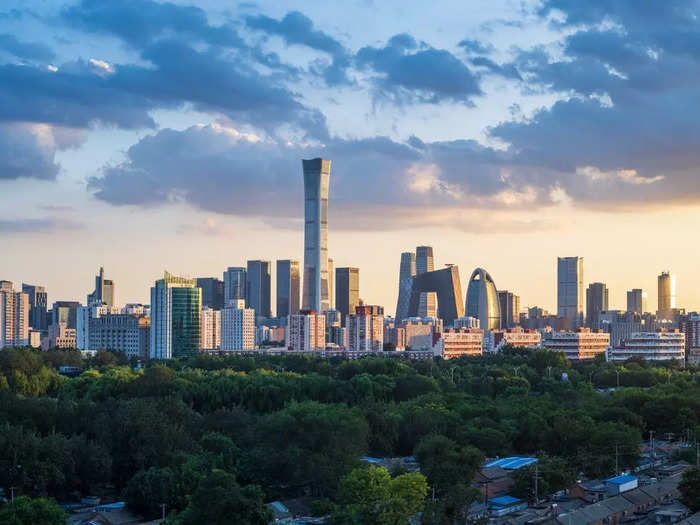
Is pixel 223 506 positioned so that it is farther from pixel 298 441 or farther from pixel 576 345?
pixel 576 345

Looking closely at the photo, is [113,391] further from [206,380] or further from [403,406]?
[403,406]

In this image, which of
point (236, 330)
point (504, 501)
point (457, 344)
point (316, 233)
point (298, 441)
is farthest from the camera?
point (316, 233)

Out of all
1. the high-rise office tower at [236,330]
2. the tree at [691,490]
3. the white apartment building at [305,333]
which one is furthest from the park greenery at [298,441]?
the high-rise office tower at [236,330]

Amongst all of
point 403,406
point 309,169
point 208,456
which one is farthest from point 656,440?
point 309,169

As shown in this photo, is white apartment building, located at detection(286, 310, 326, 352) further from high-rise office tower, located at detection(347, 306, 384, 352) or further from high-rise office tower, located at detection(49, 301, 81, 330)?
high-rise office tower, located at detection(49, 301, 81, 330)

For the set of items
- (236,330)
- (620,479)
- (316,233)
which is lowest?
(620,479)

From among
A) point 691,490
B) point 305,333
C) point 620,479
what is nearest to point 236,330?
point 305,333
